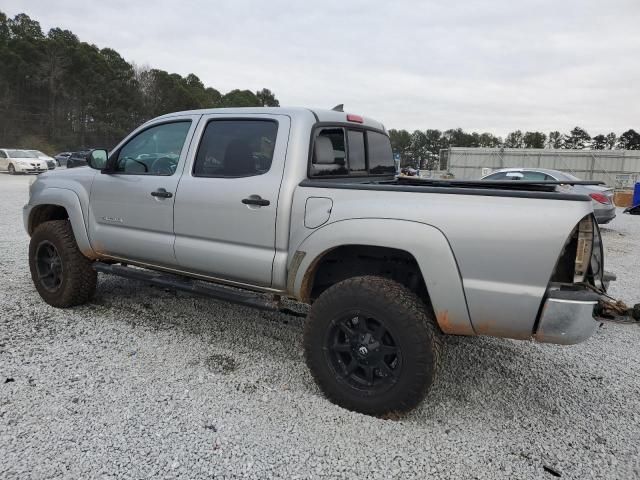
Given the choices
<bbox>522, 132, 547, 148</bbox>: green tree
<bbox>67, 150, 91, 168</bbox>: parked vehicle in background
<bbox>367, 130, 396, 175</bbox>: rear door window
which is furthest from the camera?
<bbox>522, 132, 547, 148</bbox>: green tree

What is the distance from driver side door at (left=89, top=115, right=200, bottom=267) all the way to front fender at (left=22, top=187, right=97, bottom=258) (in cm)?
10

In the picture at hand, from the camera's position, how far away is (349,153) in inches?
153

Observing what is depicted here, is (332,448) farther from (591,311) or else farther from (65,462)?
(591,311)

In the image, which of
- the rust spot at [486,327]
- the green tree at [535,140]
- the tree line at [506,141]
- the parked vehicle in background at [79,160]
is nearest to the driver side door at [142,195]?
the parked vehicle in background at [79,160]

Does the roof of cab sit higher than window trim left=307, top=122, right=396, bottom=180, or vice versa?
the roof of cab

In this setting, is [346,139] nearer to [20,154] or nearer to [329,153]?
[329,153]

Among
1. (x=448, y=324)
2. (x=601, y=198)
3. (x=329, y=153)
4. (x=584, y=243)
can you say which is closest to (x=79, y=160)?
(x=329, y=153)

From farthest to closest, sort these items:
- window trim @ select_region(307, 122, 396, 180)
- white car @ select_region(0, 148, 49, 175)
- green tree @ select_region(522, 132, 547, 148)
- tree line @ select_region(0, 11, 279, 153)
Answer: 1. green tree @ select_region(522, 132, 547, 148)
2. tree line @ select_region(0, 11, 279, 153)
3. white car @ select_region(0, 148, 49, 175)
4. window trim @ select_region(307, 122, 396, 180)

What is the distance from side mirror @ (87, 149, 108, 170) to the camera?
4.28 m

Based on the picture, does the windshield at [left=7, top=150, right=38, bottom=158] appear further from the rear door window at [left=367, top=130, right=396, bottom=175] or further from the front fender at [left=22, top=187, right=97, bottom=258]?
the rear door window at [left=367, top=130, right=396, bottom=175]

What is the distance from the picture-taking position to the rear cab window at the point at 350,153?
3484mm

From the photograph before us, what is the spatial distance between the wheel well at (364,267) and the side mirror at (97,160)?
89.8 inches

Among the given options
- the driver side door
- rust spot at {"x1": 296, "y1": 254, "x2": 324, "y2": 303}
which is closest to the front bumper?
rust spot at {"x1": 296, "y1": 254, "x2": 324, "y2": 303}

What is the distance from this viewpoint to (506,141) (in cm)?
8000
